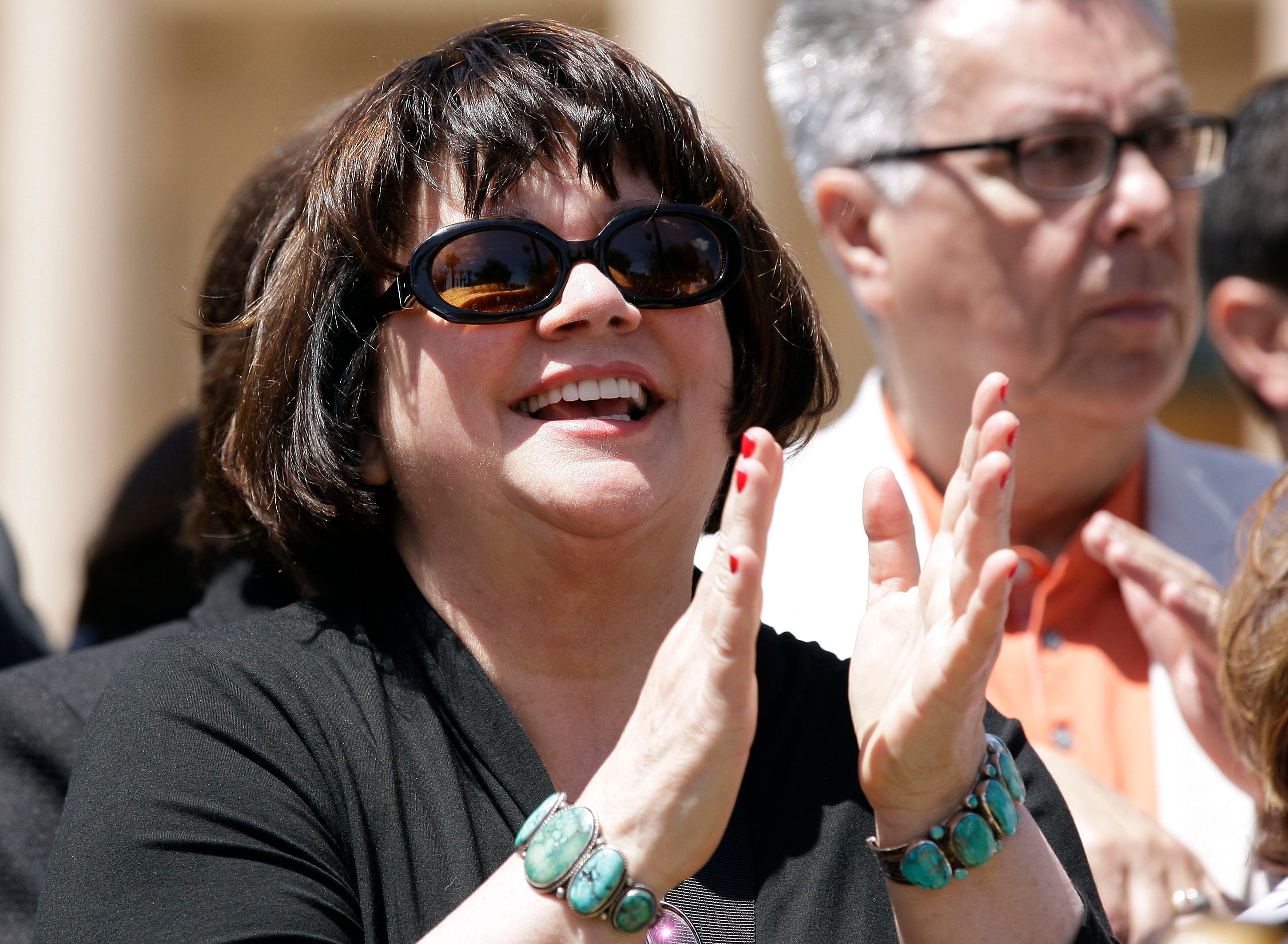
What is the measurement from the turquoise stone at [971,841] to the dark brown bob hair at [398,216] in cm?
64

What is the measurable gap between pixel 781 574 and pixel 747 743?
5.02 feet

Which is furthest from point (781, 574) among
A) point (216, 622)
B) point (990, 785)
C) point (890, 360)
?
point (990, 785)

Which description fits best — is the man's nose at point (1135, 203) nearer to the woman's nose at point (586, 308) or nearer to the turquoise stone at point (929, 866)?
the woman's nose at point (586, 308)

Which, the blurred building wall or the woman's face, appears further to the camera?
the blurred building wall

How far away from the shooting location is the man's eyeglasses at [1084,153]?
3.16 metres

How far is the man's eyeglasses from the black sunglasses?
157 centimetres

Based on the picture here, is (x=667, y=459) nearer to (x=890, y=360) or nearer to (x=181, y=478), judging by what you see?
(x=181, y=478)

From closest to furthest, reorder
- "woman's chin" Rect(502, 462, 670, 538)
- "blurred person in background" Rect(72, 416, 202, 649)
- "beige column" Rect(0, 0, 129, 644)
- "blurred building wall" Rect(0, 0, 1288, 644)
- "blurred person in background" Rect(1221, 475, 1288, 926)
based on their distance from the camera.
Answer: "woman's chin" Rect(502, 462, 670, 538)
"blurred person in background" Rect(1221, 475, 1288, 926)
"blurred person in background" Rect(72, 416, 202, 649)
"blurred building wall" Rect(0, 0, 1288, 644)
"beige column" Rect(0, 0, 129, 644)

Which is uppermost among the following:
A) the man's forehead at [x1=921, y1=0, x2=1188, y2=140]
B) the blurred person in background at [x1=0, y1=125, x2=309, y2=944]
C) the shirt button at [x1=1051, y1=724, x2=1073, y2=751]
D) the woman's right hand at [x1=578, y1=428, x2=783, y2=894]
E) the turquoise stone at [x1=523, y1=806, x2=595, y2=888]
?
the man's forehead at [x1=921, y1=0, x2=1188, y2=140]

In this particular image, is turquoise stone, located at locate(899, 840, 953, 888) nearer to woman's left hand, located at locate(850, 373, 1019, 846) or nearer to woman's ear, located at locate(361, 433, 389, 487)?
woman's left hand, located at locate(850, 373, 1019, 846)

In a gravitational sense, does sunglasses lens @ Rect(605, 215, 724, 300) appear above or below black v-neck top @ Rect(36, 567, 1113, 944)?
above

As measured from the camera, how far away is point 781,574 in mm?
3021

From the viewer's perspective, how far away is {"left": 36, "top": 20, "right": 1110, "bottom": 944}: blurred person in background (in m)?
1.52

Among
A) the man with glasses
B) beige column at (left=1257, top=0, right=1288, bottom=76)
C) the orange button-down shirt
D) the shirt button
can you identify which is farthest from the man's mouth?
beige column at (left=1257, top=0, right=1288, bottom=76)
